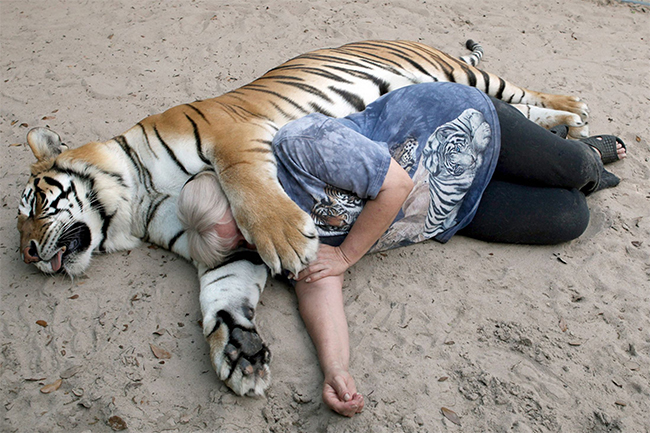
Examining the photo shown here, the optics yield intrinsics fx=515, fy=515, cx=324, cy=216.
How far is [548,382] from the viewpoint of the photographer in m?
1.74

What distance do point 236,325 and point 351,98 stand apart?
144 centimetres

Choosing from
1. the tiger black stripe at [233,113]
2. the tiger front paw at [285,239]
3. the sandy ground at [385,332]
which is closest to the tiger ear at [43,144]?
the sandy ground at [385,332]

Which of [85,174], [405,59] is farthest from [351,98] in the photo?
[85,174]

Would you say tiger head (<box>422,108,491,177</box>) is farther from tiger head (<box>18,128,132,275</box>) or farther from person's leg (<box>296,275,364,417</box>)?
tiger head (<box>18,128,132,275</box>)

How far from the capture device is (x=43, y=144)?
239 cm

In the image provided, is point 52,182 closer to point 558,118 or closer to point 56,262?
point 56,262

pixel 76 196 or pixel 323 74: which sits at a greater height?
pixel 323 74

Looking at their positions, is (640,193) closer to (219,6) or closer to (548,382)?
(548,382)

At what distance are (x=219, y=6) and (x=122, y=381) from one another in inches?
144

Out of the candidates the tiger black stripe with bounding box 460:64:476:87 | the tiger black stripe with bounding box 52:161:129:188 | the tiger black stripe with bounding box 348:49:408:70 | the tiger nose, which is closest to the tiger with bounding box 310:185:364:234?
the tiger black stripe with bounding box 52:161:129:188

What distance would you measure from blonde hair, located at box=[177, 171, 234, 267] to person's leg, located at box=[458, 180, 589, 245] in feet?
3.64

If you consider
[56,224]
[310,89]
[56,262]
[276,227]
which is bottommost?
[56,262]

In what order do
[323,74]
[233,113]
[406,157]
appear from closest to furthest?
1. [406,157]
2. [233,113]
3. [323,74]

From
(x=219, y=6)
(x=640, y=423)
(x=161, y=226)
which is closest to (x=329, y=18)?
(x=219, y=6)
